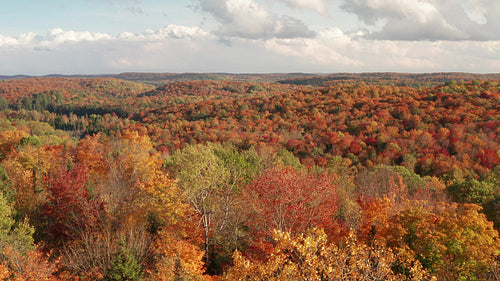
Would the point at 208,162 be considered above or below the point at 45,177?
above

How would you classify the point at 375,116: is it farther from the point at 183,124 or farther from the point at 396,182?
the point at 183,124

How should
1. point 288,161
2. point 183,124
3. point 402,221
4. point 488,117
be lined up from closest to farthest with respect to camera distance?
point 402,221 → point 288,161 → point 488,117 → point 183,124

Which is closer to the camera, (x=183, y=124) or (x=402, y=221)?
(x=402, y=221)

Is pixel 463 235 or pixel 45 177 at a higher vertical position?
pixel 463 235

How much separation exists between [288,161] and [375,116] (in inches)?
3165

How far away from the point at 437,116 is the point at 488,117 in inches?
630

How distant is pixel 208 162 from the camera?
2772 centimetres

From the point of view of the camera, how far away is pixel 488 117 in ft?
309

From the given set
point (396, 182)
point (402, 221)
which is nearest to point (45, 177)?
point (402, 221)

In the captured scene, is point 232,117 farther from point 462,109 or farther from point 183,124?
point 462,109

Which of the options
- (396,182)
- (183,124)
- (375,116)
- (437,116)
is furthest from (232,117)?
(396,182)

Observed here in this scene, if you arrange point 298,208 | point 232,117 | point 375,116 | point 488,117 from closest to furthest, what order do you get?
point 298,208
point 488,117
point 375,116
point 232,117

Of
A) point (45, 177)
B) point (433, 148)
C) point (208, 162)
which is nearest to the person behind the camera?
point (208, 162)

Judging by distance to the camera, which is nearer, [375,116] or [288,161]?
[288,161]
